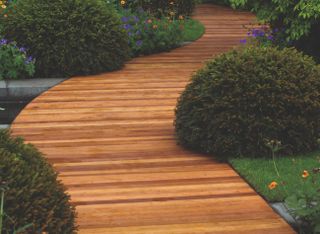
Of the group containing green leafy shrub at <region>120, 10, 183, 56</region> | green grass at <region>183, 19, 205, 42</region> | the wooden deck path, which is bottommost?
green grass at <region>183, 19, 205, 42</region>

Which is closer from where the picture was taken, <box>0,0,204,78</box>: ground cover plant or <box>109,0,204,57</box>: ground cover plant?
<box>0,0,204,78</box>: ground cover plant

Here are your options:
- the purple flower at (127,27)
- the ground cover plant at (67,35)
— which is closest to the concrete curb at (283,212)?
the ground cover plant at (67,35)

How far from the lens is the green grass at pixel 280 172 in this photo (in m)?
4.92

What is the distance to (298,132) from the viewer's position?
583cm

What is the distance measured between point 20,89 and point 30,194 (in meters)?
5.60

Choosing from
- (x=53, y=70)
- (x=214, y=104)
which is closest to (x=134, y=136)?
(x=214, y=104)

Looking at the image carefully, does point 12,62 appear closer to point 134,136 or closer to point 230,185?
point 134,136

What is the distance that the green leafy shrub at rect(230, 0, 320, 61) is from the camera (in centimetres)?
847

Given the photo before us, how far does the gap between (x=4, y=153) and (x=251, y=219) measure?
189 cm

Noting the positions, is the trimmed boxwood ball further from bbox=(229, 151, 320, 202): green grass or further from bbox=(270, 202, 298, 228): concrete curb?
bbox=(270, 202, 298, 228): concrete curb

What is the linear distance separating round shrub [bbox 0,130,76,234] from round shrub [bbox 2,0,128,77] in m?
5.89

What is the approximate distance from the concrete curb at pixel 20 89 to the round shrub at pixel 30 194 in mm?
5191

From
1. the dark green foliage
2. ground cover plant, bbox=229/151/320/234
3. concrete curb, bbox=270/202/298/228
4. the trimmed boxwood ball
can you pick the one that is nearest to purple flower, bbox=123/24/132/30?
the trimmed boxwood ball

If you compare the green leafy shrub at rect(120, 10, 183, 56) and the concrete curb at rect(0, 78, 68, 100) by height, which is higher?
the green leafy shrub at rect(120, 10, 183, 56)
